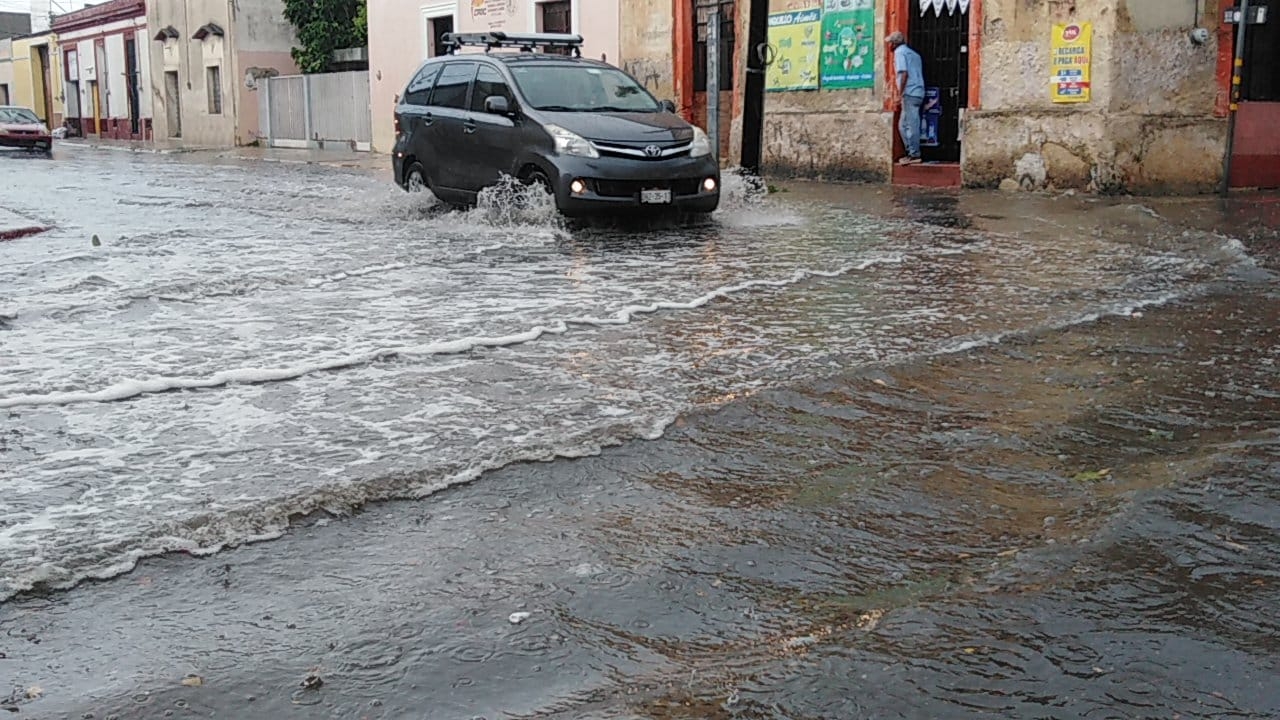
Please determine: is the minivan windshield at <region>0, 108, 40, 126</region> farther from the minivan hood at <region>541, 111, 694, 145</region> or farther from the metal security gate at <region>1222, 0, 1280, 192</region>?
the metal security gate at <region>1222, 0, 1280, 192</region>

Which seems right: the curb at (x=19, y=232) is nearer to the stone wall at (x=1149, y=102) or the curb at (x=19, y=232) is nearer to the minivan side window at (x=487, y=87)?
the minivan side window at (x=487, y=87)

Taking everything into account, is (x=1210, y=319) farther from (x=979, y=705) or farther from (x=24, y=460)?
(x=24, y=460)

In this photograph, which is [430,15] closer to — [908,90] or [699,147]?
[908,90]

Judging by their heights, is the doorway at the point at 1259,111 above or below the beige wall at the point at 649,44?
below

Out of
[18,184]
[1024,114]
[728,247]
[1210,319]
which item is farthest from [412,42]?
[1210,319]

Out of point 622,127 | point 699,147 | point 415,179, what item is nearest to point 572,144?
point 622,127

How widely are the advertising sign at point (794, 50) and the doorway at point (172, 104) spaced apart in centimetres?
2983

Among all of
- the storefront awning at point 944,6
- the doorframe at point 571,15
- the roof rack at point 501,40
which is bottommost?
the roof rack at point 501,40

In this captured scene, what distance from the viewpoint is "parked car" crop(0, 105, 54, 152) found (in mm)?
34125

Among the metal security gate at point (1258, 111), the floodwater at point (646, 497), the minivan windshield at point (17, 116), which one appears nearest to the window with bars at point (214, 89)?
the minivan windshield at point (17, 116)

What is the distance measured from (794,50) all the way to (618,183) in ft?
27.2

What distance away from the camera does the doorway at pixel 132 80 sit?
46375 mm

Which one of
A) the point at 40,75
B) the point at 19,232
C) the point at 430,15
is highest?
the point at 40,75

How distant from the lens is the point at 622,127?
11.1 metres
